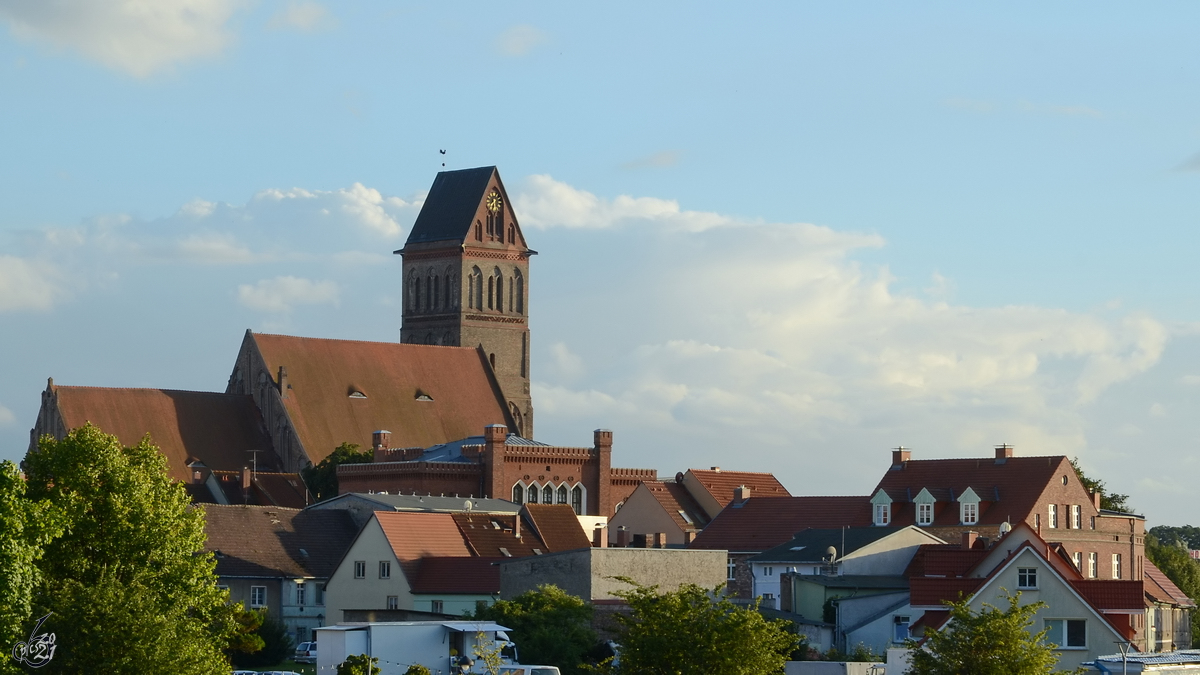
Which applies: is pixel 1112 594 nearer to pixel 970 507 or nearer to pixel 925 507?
pixel 970 507

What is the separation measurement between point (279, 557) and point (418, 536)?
606cm

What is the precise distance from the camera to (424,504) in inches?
3398

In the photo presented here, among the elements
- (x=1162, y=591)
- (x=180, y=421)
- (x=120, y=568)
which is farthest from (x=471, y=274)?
(x=120, y=568)

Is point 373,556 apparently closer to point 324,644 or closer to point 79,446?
point 324,644

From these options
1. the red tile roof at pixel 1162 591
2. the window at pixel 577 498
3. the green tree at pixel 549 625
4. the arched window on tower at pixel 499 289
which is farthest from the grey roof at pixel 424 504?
the arched window on tower at pixel 499 289

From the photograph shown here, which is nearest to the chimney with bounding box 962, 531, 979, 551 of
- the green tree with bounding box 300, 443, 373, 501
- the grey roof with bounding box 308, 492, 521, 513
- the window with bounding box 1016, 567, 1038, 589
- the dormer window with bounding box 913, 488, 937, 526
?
the dormer window with bounding box 913, 488, 937, 526

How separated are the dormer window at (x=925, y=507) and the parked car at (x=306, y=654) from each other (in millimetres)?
29162

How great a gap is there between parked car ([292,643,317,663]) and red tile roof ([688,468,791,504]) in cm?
3622

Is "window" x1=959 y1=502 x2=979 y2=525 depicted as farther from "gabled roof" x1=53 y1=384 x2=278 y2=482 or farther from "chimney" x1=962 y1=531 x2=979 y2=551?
"gabled roof" x1=53 y1=384 x2=278 y2=482

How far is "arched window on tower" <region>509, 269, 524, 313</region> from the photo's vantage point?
142m

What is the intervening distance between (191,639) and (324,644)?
12137mm

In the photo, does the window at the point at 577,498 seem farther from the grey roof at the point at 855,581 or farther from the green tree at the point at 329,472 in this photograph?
the grey roof at the point at 855,581

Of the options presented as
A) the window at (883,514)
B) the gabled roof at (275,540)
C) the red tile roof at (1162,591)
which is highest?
the window at (883,514)

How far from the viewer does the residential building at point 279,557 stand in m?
71.2
